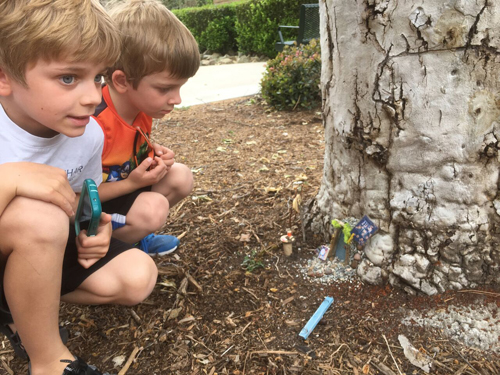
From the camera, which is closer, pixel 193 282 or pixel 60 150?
pixel 60 150

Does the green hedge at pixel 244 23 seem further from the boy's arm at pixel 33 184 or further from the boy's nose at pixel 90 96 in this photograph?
the boy's arm at pixel 33 184

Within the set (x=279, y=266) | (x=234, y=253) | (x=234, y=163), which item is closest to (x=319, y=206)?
(x=279, y=266)

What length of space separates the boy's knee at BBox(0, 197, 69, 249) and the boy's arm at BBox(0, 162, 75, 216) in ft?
0.07

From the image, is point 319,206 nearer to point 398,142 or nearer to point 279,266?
point 279,266

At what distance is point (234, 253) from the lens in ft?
7.07

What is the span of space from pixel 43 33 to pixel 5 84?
0.23 meters

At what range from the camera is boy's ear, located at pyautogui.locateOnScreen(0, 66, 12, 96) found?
1309 millimetres

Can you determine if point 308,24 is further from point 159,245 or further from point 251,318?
point 251,318

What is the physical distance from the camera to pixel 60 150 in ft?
5.12

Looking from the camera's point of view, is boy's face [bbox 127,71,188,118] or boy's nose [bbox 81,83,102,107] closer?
boy's nose [bbox 81,83,102,107]

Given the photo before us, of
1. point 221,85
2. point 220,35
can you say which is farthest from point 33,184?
point 220,35

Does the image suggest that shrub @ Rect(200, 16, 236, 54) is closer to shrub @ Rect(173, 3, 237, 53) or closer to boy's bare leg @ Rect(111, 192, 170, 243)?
shrub @ Rect(173, 3, 237, 53)

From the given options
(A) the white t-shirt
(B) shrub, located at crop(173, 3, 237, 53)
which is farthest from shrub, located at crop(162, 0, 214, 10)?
(A) the white t-shirt

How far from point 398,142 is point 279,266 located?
32.8 inches
